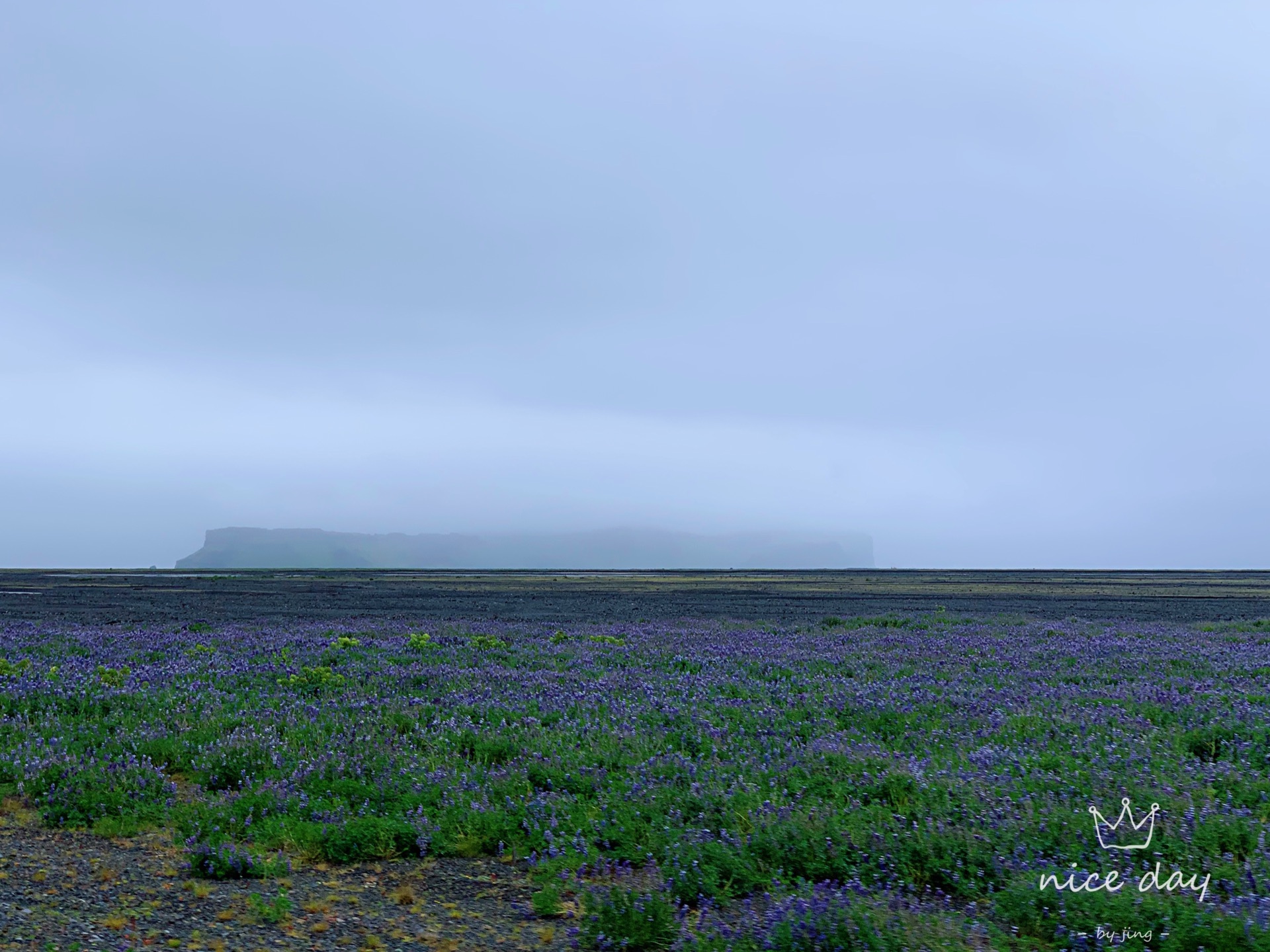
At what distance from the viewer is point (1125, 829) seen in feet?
21.0

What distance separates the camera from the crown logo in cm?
616

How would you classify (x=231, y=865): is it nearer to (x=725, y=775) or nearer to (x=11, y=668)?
(x=725, y=775)

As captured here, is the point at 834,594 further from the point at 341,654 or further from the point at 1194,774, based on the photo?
the point at 1194,774

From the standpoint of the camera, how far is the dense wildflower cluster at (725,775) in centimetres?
567

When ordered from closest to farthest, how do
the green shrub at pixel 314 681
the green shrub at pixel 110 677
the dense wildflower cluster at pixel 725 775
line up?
the dense wildflower cluster at pixel 725 775 → the green shrub at pixel 110 677 → the green shrub at pixel 314 681

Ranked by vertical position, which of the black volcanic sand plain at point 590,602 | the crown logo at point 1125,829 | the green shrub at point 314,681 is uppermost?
the crown logo at point 1125,829

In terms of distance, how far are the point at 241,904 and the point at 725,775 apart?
4.66 meters

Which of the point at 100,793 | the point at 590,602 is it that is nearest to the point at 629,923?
the point at 100,793

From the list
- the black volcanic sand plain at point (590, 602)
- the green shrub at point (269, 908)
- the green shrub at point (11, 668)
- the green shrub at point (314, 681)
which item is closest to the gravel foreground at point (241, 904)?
the green shrub at point (269, 908)

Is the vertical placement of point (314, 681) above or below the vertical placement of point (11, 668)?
below

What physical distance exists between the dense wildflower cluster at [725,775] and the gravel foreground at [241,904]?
1.14 ft

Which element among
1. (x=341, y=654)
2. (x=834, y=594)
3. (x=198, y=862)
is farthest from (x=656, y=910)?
(x=834, y=594)

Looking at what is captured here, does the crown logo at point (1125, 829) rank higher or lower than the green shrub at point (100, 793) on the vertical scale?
higher

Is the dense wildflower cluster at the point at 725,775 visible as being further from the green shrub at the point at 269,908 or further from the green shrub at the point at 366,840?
the green shrub at the point at 269,908
